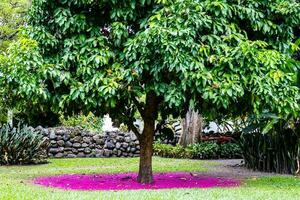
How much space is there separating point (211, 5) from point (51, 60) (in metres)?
3.33

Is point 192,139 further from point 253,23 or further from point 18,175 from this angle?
point 253,23

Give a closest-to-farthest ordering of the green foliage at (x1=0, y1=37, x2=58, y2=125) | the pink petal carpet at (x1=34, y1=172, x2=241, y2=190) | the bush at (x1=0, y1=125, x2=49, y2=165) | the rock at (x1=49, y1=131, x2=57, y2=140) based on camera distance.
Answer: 1. the green foliage at (x1=0, y1=37, x2=58, y2=125)
2. the pink petal carpet at (x1=34, y1=172, x2=241, y2=190)
3. the bush at (x1=0, y1=125, x2=49, y2=165)
4. the rock at (x1=49, y1=131, x2=57, y2=140)

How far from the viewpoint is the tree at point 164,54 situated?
876 centimetres

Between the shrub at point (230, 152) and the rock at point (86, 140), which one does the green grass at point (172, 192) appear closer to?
the rock at point (86, 140)

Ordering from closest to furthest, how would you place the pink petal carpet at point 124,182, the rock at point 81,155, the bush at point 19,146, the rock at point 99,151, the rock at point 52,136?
the pink petal carpet at point 124,182 < the bush at point 19,146 < the rock at point 52,136 < the rock at point 81,155 < the rock at point 99,151

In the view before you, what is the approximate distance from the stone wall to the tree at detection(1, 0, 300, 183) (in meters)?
9.57

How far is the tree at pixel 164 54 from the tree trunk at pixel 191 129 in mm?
9921

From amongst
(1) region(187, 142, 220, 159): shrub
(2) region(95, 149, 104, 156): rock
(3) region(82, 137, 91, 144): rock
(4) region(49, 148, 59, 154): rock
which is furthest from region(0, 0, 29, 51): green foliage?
(1) region(187, 142, 220, 159): shrub

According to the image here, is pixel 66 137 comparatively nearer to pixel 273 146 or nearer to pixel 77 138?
pixel 77 138

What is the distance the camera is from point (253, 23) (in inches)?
381

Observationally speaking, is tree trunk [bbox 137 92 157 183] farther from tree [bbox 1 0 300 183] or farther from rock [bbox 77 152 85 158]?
rock [bbox 77 152 85 158]

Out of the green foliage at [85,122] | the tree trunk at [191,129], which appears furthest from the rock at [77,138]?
the tree trunk at [191,129]

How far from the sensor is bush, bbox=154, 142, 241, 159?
1939 centimetres

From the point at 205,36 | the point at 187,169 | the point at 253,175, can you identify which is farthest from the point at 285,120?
the point at 205,36
